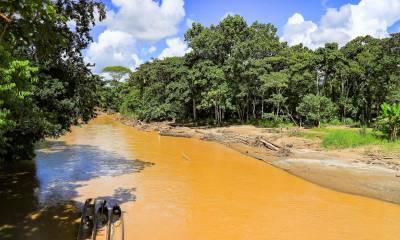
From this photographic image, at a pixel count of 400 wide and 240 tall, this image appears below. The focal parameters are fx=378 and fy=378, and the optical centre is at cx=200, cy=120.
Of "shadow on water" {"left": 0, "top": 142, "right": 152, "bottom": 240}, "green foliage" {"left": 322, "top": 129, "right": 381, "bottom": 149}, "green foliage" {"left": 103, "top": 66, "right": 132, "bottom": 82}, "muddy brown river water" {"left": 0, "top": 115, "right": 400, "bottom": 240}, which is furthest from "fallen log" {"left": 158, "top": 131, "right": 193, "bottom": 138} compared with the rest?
"green foliage" {"left": 103, "top": 66, "right": 132, "bottom": 82}

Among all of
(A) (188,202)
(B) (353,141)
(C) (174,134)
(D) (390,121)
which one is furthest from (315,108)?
(A) (188,202)

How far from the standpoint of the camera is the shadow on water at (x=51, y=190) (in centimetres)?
1102

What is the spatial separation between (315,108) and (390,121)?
11.9 m

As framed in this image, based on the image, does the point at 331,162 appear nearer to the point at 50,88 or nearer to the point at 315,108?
the point at 50,88

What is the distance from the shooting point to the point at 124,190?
15.5m

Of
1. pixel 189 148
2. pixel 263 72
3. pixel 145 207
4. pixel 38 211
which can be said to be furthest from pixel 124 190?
pixel 263 72

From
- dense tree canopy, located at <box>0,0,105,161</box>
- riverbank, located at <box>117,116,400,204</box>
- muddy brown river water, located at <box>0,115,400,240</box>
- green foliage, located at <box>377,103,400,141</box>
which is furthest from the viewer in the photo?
green foliage, located at <box>377,103,400,141</box>

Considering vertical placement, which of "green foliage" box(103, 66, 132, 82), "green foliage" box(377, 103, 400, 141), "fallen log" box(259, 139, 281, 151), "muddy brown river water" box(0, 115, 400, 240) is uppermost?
"green foliage" box(103, 66, 132, 82)

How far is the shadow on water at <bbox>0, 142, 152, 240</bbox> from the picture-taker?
11016mm

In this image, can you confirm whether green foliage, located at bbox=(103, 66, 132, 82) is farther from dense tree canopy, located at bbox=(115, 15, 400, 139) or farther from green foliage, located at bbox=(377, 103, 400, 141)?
green foliage, located at bbox=(377, 103, 400, 141)

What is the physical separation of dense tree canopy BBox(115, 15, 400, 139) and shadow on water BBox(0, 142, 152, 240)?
16702 mm

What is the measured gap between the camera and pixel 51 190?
15.4 m

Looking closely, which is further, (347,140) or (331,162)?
(347,140)

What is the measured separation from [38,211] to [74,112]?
5.48 metres
